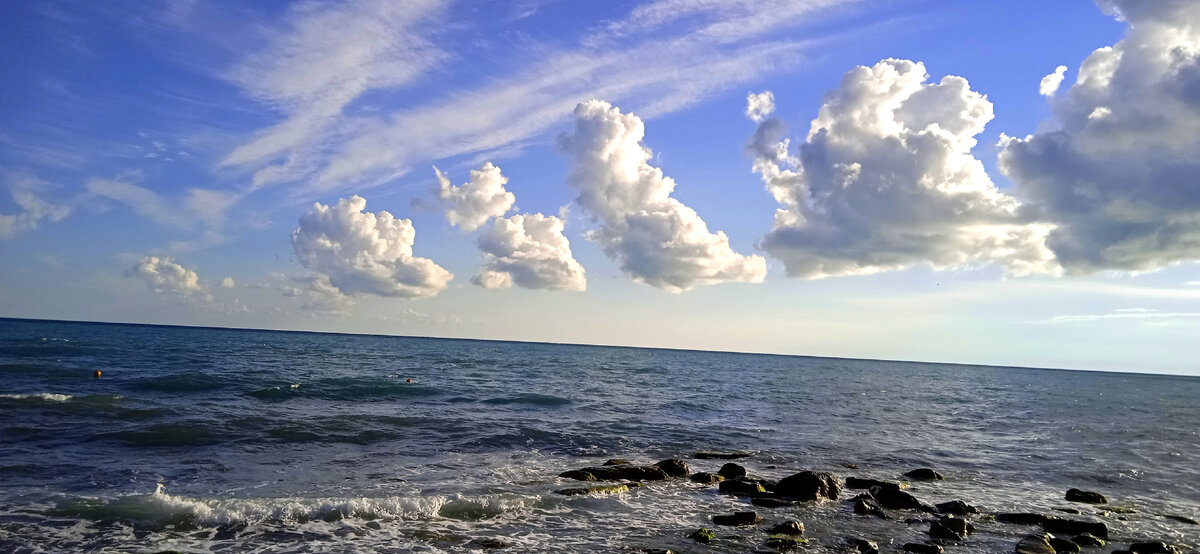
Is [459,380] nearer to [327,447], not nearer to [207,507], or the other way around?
[327,447]

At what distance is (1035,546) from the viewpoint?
15602mm

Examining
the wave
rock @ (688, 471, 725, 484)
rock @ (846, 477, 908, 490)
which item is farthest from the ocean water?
rock @ (846, 477, 908, 490)

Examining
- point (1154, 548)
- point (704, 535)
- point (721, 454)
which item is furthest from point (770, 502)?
point (721, 454)

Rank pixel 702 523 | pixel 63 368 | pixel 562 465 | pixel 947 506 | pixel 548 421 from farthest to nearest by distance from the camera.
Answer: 1. pixel 63 368
2. pixel 548 421
3. pixel 562 465
4. pixel 947 506
5. pixel 702 523

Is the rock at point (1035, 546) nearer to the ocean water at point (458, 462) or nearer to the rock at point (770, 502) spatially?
the ocean water at point (458, 462)

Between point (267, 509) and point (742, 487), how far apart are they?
13.4 metres

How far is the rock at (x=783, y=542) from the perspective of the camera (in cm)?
1520

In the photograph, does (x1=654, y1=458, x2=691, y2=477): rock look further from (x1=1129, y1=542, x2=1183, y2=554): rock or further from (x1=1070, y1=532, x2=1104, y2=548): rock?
(x1=1129, y1=542, x2=1183, y2=554): rock

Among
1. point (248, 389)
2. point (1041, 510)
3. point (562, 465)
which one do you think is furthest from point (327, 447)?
point (1041, 510)

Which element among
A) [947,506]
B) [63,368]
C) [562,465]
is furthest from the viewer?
[63,368]

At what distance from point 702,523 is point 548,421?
20.3 meters

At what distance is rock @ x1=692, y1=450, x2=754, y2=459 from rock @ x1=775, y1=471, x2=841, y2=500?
7.01 m

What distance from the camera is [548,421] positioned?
120ft

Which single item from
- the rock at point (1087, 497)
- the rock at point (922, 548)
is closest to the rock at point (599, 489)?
the rock at point (922, 548)
